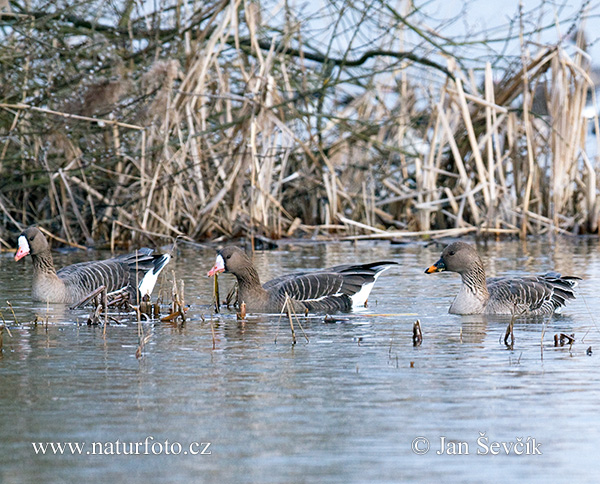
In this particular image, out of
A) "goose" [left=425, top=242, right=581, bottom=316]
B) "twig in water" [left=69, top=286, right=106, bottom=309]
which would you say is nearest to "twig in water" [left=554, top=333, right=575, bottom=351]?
"goose" [left=425, top=242, right=581, bottom=316]

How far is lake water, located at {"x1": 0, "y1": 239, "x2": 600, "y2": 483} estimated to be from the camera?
455 cm

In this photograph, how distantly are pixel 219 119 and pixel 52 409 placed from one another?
11879 millimetres

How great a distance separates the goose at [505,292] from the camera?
9500 mm

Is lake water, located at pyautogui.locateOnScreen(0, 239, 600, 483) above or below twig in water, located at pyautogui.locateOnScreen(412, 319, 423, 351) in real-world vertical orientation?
below

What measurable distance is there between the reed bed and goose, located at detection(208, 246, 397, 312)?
4.37 m

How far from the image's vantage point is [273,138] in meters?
16.6

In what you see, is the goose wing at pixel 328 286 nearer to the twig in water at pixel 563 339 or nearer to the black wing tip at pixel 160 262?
the black wing tip at pixel 160 262

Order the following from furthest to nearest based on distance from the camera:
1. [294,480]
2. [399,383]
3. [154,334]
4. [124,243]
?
[124,243]
[154,334]
[399,383]
[294,480]

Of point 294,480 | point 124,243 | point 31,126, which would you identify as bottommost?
point 294,480

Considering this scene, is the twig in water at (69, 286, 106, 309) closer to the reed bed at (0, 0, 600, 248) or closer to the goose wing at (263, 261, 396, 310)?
the goose wing at (263, 261, 396, 310)

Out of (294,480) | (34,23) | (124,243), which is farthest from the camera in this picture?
(124,243)

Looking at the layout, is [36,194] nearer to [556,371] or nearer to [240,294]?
[240,294]

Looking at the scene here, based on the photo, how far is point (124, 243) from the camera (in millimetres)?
16641

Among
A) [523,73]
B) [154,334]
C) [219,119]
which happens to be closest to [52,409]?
[154,334]
